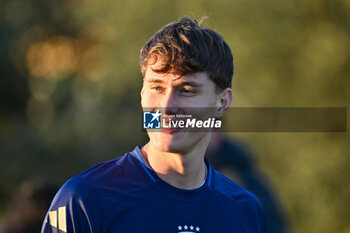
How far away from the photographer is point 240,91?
10281mm

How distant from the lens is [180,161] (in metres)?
3.25

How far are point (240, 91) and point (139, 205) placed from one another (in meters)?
7.37

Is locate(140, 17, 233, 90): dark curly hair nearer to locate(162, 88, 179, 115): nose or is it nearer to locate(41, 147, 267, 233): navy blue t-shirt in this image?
locate(162, 88, 179, 115): nose

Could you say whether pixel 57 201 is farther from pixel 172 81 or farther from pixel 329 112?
pixel 329 112

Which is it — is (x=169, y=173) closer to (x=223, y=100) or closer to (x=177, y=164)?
(x=177, y=164)

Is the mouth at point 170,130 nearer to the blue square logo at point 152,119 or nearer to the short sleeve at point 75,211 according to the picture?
the blue square logo at point 152,119

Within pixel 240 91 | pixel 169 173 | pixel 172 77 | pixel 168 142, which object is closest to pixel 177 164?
pixel 169 173

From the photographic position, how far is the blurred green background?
10180 mm

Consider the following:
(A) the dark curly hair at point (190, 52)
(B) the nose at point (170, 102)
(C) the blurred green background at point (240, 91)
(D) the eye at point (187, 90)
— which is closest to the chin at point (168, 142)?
(B) the nose at point (170, 102)

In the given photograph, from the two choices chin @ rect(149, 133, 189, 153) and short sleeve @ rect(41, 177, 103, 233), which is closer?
short sleeve @ rect(41, 177, 103, 233)

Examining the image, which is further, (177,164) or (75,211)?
(177,164)

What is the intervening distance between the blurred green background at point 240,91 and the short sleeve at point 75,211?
5693mm

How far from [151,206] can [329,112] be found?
7715mm

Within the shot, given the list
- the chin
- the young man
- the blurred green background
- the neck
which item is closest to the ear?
the young man
